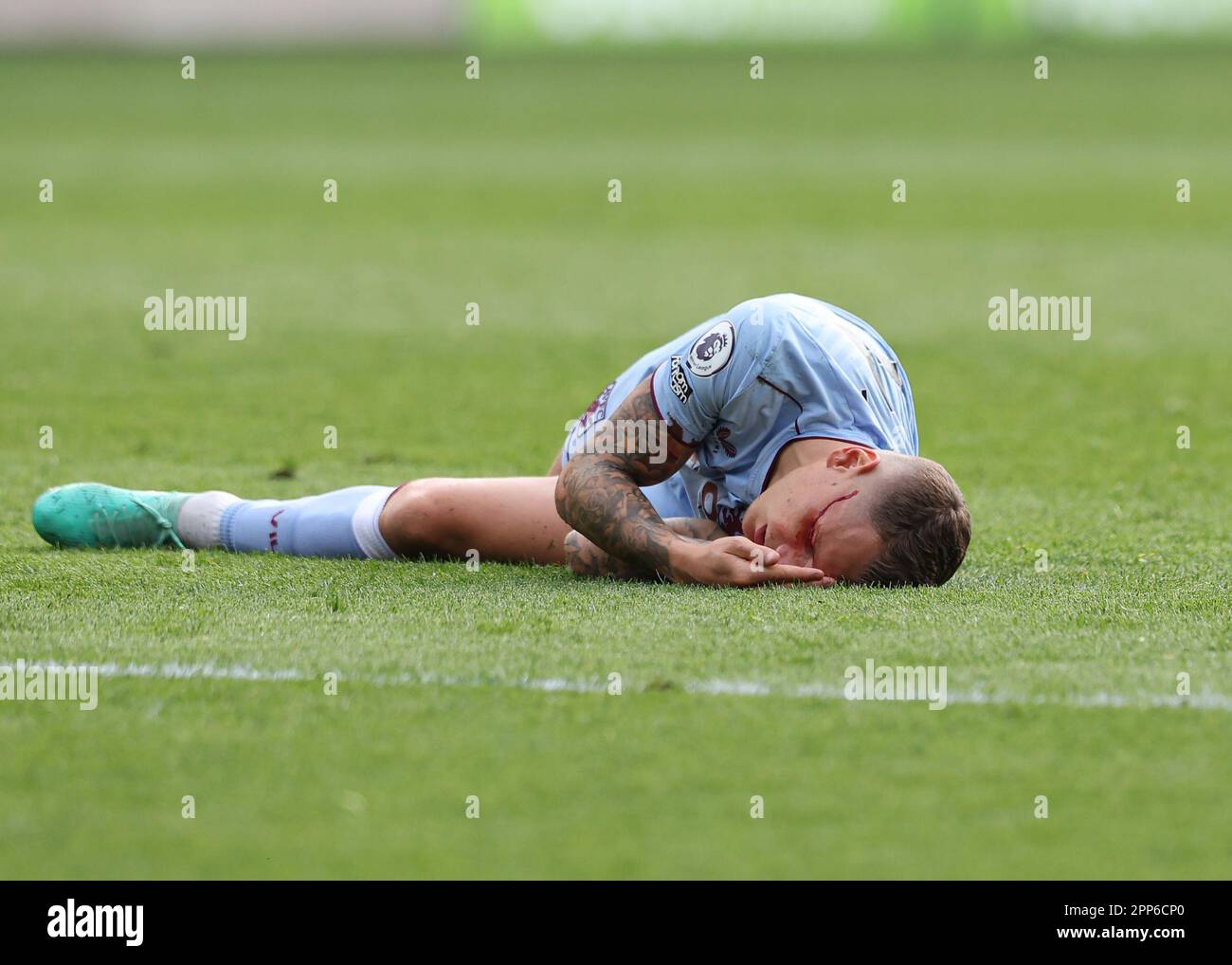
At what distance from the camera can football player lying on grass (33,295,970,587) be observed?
177 inches

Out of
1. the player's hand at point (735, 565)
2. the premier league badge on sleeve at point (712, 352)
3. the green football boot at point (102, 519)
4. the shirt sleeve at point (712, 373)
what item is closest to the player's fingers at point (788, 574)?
the player's hand at point (735, 565)

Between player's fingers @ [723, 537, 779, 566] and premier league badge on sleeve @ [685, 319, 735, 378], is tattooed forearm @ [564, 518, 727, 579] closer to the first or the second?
player's fingers @ [723, 537, 779, 566]

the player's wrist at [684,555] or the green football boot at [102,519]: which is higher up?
the green football boot at [102,519]

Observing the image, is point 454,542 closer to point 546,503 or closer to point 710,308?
point 546,503

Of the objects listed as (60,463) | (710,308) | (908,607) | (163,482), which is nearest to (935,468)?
(908,607)

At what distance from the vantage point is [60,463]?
7.08m

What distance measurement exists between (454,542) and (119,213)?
515 inches

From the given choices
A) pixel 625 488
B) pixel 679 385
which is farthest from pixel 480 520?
pixel 679 385

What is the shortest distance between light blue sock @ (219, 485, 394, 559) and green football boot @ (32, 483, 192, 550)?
0.19 metres

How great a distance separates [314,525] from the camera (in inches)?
207

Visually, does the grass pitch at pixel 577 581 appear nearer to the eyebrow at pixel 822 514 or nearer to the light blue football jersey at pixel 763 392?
the eyebrow at pixel 822 514

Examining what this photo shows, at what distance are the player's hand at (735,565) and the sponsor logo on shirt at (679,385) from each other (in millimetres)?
376

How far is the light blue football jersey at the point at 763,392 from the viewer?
4637 mm

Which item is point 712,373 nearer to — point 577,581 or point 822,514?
point 822,514
